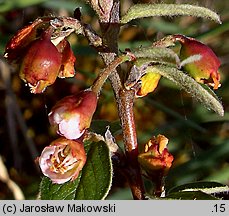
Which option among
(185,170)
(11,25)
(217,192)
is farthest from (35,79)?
(11,25)

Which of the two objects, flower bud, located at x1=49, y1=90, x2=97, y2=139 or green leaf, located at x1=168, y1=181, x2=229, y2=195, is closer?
flower bud, located at x1=49, y1=90, x2=97, y2=139

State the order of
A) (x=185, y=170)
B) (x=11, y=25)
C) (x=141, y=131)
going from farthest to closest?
(x=11, y=25) < (x=141, y=131) < (x=185, y=170)

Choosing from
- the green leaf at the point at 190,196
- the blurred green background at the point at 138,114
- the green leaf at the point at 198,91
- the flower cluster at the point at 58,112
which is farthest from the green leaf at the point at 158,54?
the blurred green background at the point at 138,114

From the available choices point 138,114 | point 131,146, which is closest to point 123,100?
point 131,146

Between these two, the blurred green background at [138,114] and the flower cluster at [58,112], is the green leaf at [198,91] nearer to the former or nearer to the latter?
the flower cluster at [58,112]

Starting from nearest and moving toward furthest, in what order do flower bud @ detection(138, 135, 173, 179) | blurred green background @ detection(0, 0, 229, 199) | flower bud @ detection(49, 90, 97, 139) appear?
flower bud @ detection(49, 90, 97, 139) → flower bud @ detection(138, 135, 173, 179) → blurred green background @ detection(0, 0, 229, 199)

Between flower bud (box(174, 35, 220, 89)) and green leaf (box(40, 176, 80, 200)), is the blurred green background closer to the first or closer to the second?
green leaf (box(40, 176, 80, 200))

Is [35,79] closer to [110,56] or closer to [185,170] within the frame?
[110,56]

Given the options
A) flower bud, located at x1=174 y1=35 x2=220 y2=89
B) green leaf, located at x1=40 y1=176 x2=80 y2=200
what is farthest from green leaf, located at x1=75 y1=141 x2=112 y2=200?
flower bud, located at x1=174 y1=35 x2=220 y2=89
